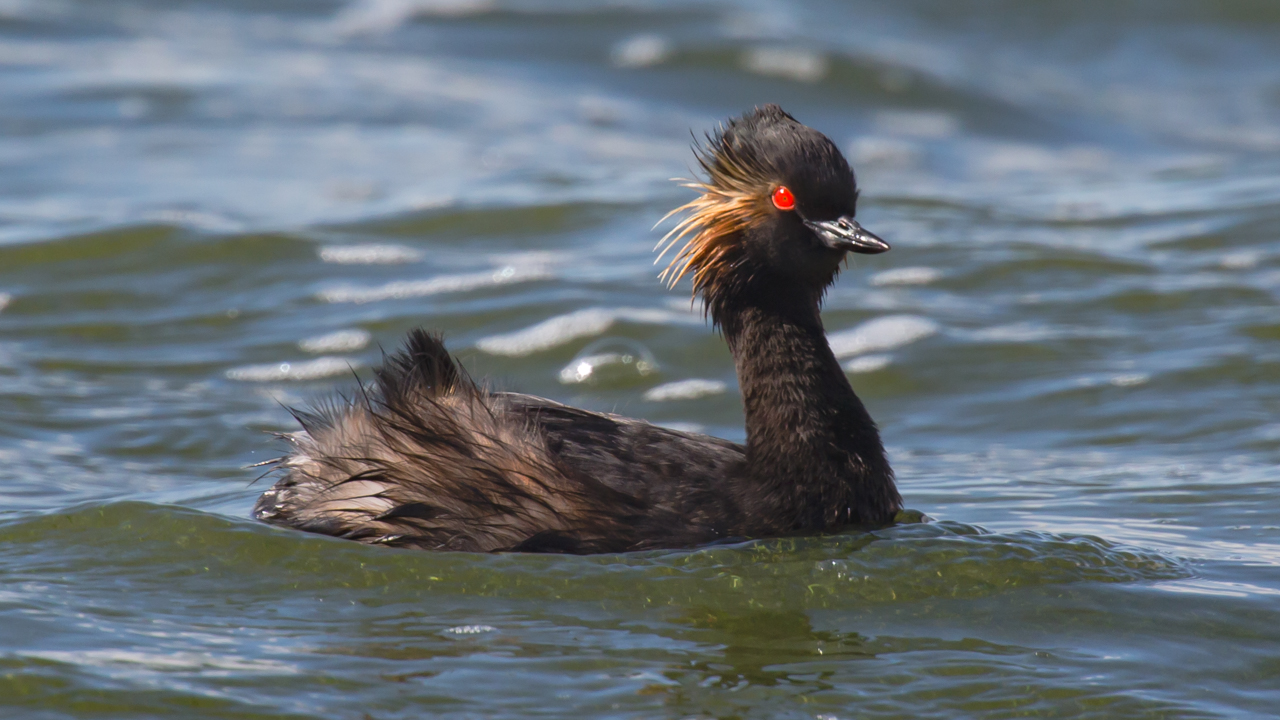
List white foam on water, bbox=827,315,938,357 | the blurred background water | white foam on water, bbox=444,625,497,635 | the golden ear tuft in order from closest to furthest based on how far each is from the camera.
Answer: the blurred background water < white foam on water, bbox=444,625,497,635 < the golden ear tuft < white foam on water, bbox=827,315,938,357

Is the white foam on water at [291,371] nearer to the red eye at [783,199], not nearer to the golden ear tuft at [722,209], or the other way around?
the golden ear tuft at [722,209]

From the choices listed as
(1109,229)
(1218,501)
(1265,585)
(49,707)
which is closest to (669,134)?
(1109,229)

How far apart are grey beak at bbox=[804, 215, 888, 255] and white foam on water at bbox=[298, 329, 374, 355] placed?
5.28m

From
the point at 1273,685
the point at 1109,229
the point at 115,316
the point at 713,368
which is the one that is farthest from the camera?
the point at 1109,229

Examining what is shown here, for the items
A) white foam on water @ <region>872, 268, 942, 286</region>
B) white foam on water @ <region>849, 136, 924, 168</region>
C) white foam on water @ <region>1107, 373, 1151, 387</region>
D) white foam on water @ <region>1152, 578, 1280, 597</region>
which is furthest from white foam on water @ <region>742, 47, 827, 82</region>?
white foam on water @ <region>1152, 578, 1280, 597</region>

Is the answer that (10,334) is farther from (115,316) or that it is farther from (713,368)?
(713,368)

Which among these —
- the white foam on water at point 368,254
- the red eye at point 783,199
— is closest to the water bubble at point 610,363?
the white foam on water at point 368,254

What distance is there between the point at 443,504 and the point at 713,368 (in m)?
4.61

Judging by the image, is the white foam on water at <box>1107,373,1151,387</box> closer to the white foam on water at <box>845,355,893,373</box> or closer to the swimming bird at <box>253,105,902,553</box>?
the white foam on water at <box>845,355,893,373</box>

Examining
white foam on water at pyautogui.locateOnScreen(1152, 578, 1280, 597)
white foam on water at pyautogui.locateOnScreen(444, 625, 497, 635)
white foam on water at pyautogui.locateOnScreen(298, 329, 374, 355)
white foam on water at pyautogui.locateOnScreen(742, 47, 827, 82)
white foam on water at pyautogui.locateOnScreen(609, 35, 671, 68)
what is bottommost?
white foam on water at pyautogui.locateOnScreen(444, 625, 497, 635)

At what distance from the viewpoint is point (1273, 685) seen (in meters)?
5.43

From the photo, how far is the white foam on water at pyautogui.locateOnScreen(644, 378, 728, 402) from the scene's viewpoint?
33.3 ft

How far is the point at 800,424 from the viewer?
663cm

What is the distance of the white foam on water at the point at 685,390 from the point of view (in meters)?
10.1
